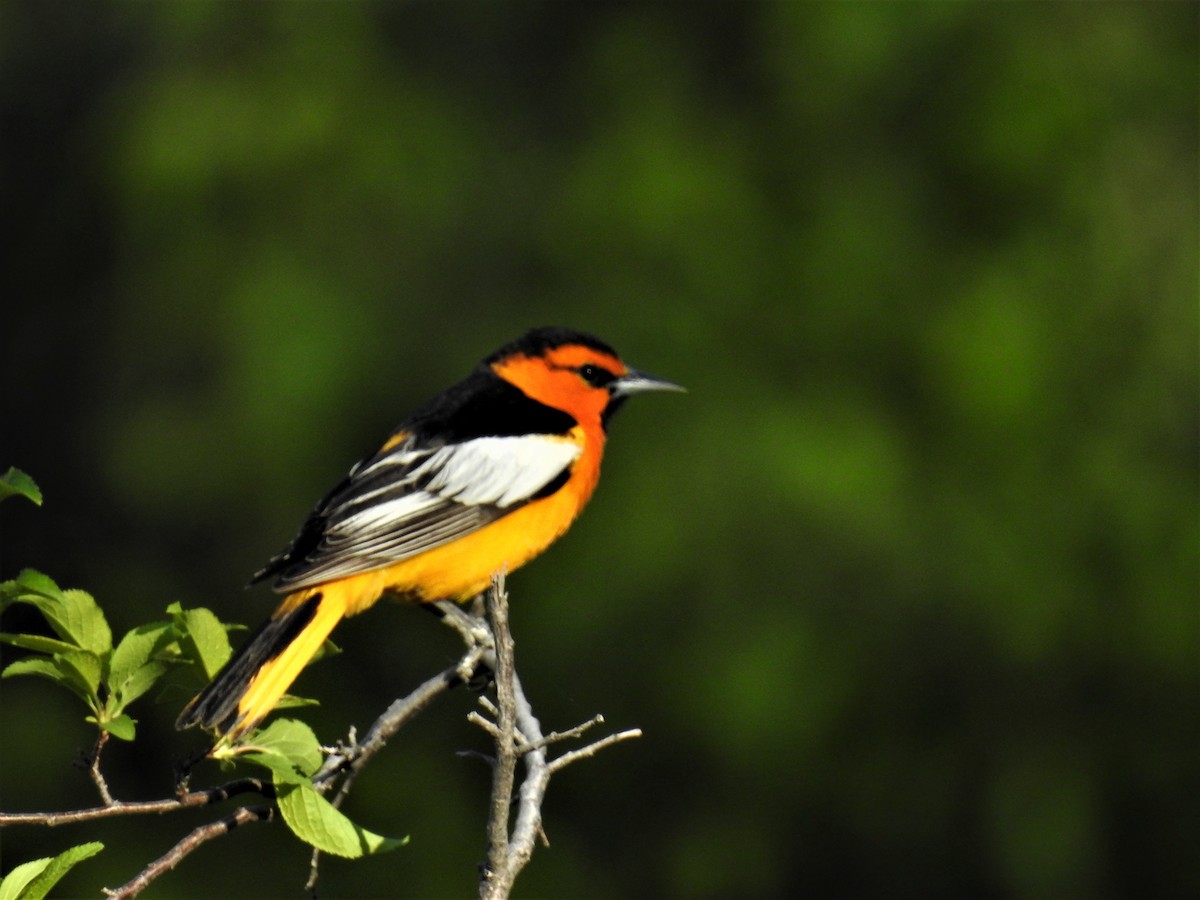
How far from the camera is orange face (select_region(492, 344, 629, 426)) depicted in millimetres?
4527

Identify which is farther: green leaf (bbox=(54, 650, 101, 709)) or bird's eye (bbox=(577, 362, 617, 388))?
bird's eye (bbox=(577, 362, 617, 388))

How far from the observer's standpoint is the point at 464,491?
12.9 ft

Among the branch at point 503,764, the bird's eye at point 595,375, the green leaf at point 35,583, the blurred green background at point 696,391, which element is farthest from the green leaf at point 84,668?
the blurred green background at point 696,391

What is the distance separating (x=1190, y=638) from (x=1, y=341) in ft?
23.0

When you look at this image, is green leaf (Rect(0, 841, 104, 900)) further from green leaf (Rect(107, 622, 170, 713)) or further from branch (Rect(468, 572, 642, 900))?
branch (Rect(468, 572, 642, 900))

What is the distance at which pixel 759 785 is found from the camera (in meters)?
8.18

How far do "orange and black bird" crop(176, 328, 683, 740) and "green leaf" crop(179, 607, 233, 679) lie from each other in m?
0.64

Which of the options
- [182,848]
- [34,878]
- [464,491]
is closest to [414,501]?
[464,491]

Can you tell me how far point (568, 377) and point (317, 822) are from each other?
2540 millimetres

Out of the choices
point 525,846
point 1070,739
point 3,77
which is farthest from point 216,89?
point 525,846

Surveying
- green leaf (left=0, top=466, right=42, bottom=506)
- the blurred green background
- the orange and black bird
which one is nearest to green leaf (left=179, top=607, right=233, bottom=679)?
green leaf (left=0, top=466, right=42, bottom=506)

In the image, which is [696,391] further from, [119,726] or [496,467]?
[119,726]

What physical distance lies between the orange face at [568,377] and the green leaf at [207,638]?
2.20 m

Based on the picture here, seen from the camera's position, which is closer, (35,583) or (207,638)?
(35,583)
